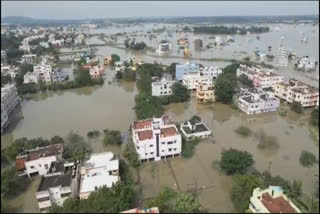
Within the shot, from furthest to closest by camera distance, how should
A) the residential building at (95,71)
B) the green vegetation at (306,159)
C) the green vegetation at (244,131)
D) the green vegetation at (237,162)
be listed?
the residential building at (95,71) < the green vegetation at (244,131) < the green vegetation at (306,159) < the green vegetation at (237,162)

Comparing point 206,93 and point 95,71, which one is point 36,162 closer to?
point 206,93

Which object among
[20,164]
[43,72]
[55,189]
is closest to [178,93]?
[20,164]

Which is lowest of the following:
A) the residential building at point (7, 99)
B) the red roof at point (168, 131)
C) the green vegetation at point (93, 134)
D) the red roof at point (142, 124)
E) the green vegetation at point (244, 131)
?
the green vegetation at point (244, 131)

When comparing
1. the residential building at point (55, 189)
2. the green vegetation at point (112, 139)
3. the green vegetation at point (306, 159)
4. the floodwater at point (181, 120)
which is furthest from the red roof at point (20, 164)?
the green vegetation at point (306, 159)

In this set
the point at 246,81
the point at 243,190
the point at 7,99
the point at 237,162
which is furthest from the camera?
the point at 246,81

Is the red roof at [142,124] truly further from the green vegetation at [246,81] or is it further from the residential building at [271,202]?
the green vegetation at [246,81]

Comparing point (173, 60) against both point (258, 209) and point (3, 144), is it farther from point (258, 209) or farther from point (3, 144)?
point (3, 144)

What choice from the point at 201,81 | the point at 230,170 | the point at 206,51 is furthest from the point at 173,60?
the point at 230,170
